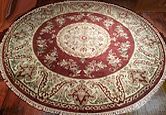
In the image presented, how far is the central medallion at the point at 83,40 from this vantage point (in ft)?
6.44

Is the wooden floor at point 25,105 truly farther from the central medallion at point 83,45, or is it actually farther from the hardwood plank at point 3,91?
the central medallion at point 83,45

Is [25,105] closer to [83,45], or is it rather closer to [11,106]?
[11,106]

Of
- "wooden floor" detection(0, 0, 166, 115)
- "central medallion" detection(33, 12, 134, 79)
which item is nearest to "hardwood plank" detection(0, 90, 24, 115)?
"wooden floor" detection(0, 0, 166, 115)

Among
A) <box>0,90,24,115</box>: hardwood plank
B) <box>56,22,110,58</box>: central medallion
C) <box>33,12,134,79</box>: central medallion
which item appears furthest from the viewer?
<box>56,22,110,58</box>: central medallion

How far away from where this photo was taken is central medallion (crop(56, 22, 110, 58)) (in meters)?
1.96

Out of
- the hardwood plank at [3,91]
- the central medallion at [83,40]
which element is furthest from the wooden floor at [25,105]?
the central medallion at [83,40]

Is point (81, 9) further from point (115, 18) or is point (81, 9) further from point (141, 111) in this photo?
point (141, 111)

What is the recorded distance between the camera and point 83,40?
81.0 inches

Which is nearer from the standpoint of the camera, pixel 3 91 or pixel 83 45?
pixel 3 91

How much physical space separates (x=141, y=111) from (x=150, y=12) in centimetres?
104

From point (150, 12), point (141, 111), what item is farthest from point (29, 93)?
point (150, 12)

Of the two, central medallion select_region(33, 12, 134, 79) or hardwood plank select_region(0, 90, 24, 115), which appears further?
central medallion select_region(33, 12, 134, 79)

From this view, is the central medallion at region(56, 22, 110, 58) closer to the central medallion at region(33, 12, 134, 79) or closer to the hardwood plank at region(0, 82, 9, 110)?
the central medallion at region(33, 12, 134, 79)

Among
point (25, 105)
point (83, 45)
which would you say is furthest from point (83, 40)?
point (25, 105)
